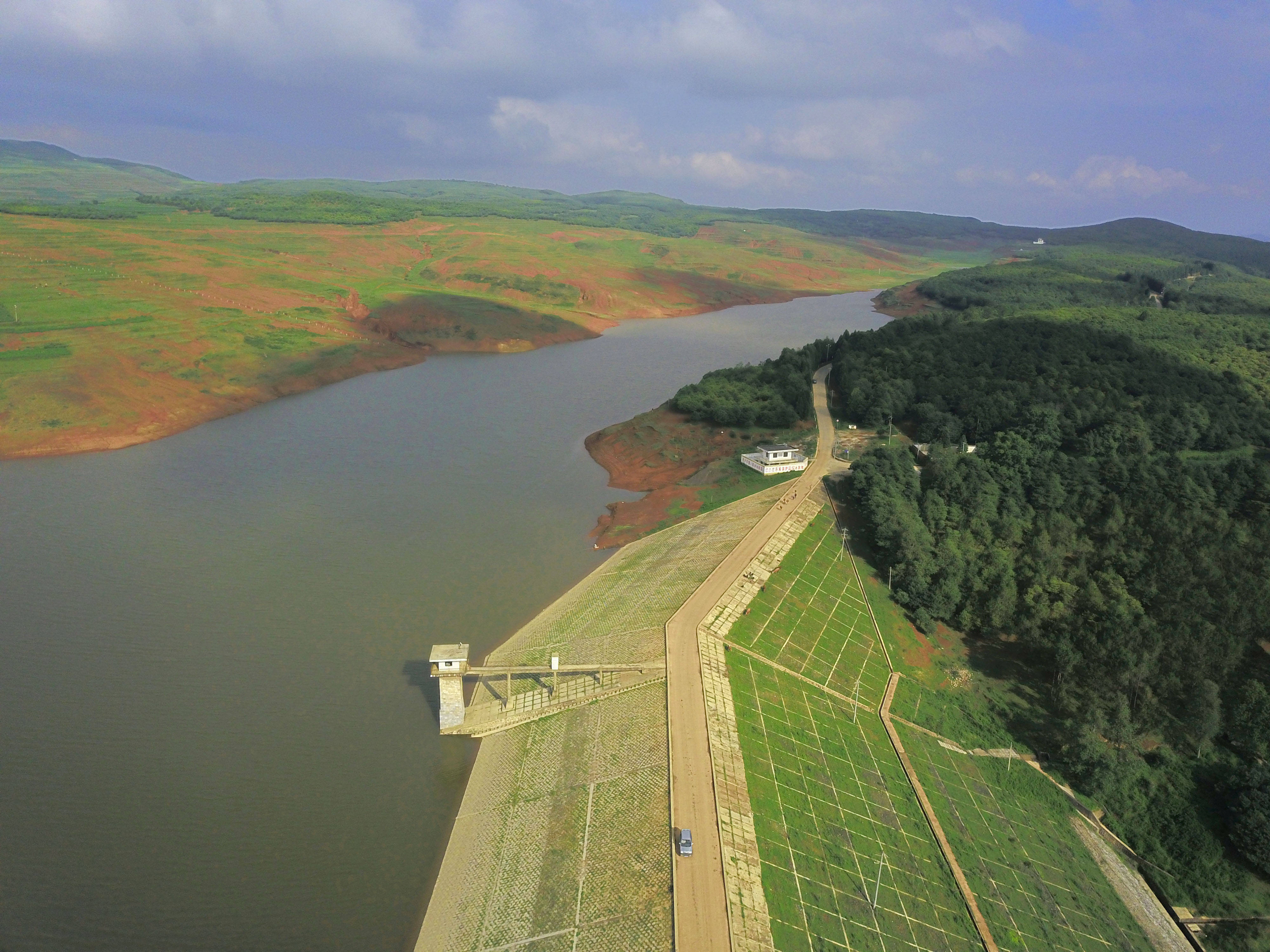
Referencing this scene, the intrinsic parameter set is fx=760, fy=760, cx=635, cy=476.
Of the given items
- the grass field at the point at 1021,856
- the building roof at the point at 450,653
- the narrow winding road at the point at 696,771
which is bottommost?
the grass field at the point at 1021,856

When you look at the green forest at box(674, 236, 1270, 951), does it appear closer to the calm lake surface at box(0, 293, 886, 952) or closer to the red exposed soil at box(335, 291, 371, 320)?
the calm lake surface at box(0, 293, 886, 952)

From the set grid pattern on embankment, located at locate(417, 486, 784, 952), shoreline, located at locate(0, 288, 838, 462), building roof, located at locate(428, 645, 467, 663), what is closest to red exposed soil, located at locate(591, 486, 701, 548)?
grid pattern on embankment, located at locate(417, 486, 784, 952)

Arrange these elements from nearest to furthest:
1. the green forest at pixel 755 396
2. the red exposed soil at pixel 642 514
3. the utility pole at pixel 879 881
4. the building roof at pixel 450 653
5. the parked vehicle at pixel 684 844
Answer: the parked vehicle at pixel 684 844 → the utility pole at pixel 879 881 → the building roof at pixel 450 653 → the red exposed soil at pixel 642 514 → the green forest at pixel 755 396

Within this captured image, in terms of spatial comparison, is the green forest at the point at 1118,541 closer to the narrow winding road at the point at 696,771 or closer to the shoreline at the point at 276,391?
the narrow winding road at the point at 696,771

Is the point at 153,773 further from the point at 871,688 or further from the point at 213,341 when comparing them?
the point at 213,341

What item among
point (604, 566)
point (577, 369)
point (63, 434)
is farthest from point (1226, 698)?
point (63, 434)

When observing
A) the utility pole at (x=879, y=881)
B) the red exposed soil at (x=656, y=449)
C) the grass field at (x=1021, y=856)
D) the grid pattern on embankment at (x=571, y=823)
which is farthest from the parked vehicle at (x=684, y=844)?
the red exposed soil at (x=656, y=449)

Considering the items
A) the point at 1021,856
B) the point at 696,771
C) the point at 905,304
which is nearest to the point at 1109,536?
the point at 1021,856
